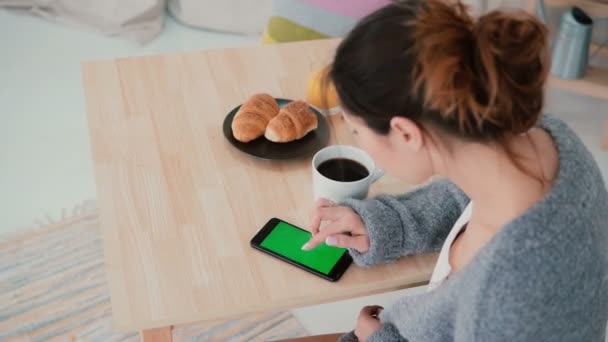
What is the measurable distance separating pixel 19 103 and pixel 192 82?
123 cm

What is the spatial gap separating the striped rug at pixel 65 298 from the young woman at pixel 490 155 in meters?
0.88

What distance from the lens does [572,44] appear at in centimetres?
223

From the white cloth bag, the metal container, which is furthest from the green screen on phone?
the white cloth bag

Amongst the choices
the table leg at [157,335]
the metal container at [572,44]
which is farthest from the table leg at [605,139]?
the table leg at [157,335]

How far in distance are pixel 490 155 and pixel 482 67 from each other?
125mm

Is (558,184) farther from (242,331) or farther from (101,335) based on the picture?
→ (101,335)

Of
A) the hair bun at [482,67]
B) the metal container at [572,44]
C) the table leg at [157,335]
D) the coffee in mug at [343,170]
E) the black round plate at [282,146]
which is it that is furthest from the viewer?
the metal container at [572,44]

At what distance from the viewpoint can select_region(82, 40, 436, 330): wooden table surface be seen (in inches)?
39.6

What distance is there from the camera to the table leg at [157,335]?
100 centimetres

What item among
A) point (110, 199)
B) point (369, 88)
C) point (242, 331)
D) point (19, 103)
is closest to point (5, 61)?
point (19, 103)

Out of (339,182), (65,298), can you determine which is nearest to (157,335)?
(339,182)

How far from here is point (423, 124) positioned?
0.83m

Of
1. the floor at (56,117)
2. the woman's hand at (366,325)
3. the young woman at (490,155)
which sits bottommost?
the floor at (56,117)

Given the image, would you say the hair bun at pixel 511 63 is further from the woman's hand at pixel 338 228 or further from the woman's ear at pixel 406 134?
the woman's hand at pixel 338 228
